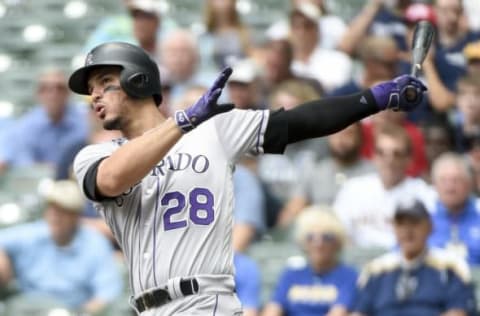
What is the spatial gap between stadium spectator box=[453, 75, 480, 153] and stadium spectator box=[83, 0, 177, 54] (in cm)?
229

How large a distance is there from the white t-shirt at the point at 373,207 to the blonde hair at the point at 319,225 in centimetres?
33

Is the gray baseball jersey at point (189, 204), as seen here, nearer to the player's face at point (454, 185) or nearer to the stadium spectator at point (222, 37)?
the player's face at point (454, 185)

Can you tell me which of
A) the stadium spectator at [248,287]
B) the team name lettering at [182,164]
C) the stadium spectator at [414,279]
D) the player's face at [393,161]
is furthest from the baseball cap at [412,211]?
the team name lettering at [182,164]

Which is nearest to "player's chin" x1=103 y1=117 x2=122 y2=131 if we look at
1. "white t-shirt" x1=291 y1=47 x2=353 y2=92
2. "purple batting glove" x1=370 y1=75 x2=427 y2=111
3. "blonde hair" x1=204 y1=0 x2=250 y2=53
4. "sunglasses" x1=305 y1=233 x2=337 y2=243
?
"purple batting glove" x1=370 y1=75 x2=427 y2=111

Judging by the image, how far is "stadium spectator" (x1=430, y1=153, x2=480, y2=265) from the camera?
769 centimetres

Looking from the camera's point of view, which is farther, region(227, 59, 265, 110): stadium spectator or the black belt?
region(227, 59, 265, 110): stadium spectator

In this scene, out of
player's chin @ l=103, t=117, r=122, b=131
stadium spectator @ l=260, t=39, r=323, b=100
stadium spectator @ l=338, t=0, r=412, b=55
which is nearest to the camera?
player's chin @ l=103, t=117, r=122, b=131

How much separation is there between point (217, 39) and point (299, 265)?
100 inches

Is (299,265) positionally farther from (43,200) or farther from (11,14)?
(11,14)

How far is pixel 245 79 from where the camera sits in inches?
345

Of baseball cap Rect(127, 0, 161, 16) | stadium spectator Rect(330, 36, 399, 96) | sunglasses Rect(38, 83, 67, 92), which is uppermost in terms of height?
baseball cap Rect(127, 0, 161, 16)

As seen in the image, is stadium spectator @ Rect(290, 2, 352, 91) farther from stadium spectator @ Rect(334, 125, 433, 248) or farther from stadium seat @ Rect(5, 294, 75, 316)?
stadium seat @ Rect(5, 294, 75, 316)

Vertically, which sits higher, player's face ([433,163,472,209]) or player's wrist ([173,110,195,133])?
player's face ([433,163,472,209])

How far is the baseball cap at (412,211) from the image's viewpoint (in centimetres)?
725
